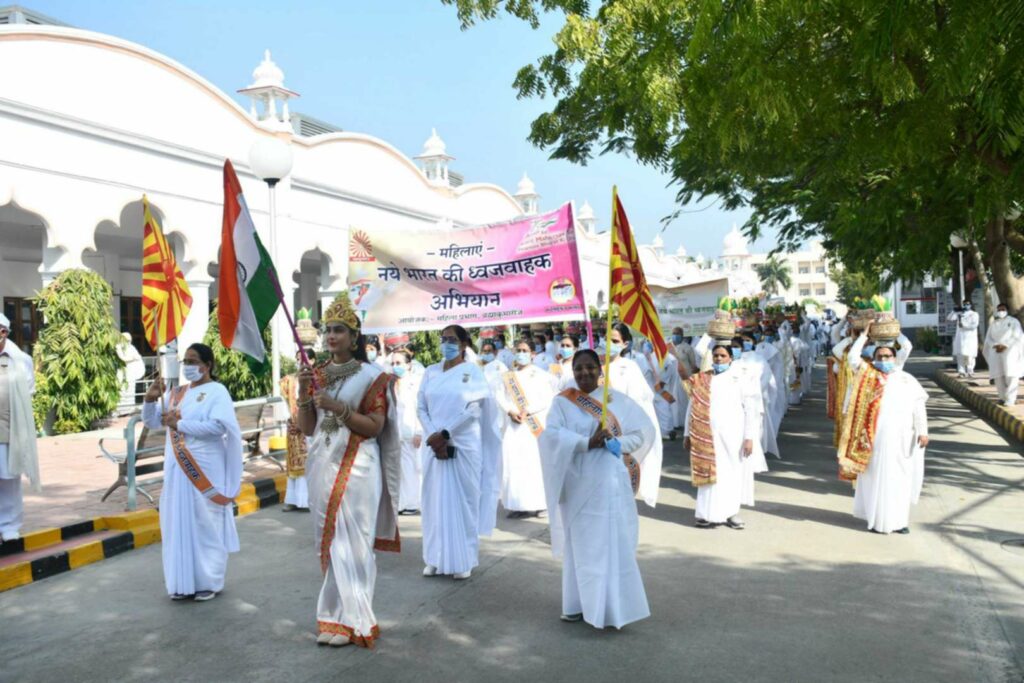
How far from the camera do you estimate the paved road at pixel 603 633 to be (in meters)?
4.38

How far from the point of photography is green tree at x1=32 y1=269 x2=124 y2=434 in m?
13.0

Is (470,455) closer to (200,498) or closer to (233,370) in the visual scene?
(200,498)

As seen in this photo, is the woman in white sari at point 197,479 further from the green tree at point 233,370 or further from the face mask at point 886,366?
the green tree at point 233,370

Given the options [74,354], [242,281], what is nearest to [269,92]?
[74,354]

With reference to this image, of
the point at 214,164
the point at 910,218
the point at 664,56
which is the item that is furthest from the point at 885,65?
the point at 214,164

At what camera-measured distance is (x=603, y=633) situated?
4.85 meters

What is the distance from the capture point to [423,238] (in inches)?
280

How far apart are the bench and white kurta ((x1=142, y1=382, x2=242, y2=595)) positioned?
1.11 metres

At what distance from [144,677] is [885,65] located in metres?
6.06

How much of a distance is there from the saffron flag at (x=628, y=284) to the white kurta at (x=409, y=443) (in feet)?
11.6

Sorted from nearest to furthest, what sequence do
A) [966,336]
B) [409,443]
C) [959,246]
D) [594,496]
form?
1. [594,496]
2. [409,443]
3. [959,246]
4. [966,336]

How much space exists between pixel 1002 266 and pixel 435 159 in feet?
50.1

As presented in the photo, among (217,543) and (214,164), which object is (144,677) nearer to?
(217,543)

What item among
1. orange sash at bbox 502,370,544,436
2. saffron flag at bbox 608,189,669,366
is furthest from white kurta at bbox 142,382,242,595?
orange sash at bbox 502,370,544,436
